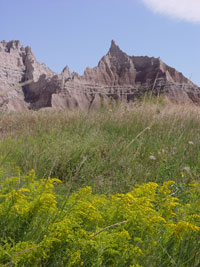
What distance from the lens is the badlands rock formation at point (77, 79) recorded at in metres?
63.3

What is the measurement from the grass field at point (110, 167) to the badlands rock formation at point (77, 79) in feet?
175

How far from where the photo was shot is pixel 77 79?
66.6 metres

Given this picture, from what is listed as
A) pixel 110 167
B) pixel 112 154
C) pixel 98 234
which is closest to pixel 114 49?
pixel 112 154

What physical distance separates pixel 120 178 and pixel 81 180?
62cm

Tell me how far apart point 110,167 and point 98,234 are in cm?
52

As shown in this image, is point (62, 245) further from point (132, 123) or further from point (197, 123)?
point (197, 123)

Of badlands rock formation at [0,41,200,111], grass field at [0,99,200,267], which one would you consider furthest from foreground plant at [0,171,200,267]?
badlands rock formation at [0,41,200,111]

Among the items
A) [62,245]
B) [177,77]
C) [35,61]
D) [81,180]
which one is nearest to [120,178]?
[81,180]

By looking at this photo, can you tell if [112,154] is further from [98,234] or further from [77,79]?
[77,79]

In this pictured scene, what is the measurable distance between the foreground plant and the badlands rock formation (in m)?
58.2

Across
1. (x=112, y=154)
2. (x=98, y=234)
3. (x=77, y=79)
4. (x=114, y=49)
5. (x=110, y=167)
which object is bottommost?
(x=112, y=154)

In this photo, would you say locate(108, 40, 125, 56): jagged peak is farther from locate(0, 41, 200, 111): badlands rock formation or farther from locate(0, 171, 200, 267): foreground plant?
locate(0, 171, 200, 267): foreground plant

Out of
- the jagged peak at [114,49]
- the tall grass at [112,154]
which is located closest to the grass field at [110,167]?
the tall grass at [112,154]

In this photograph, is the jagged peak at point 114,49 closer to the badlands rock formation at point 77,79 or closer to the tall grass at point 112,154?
the badlands rock formation at point 77,79
